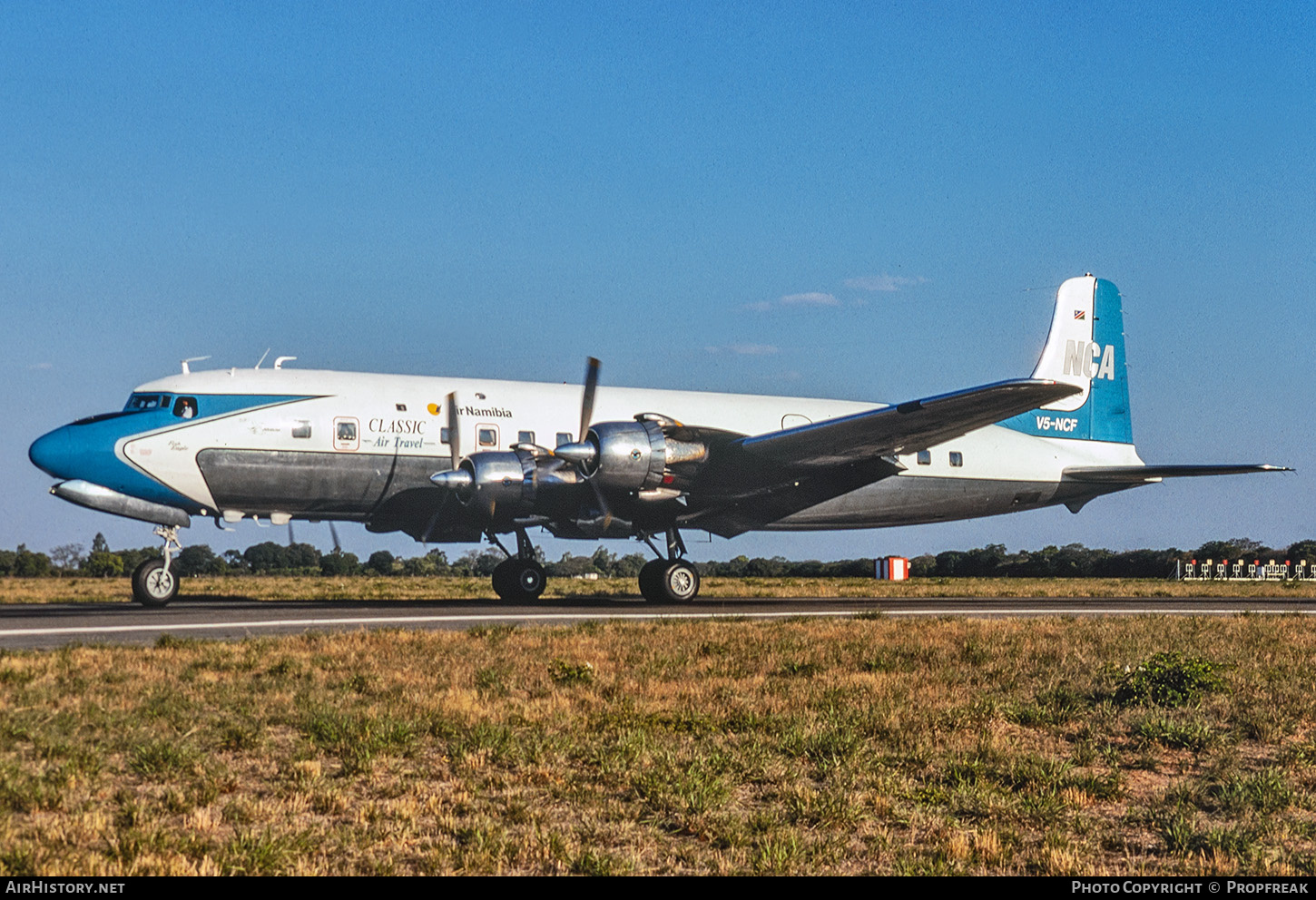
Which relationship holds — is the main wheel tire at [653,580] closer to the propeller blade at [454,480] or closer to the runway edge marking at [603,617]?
the runway edge marking at [603,617]

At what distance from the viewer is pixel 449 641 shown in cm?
1459

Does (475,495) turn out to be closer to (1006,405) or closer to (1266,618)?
(1006,405)

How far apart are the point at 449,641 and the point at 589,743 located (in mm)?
6454

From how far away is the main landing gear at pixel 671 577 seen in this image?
2458 centimetres

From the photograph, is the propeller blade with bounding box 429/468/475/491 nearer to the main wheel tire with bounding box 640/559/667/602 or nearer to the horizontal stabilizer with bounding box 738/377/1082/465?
the main wheel tire with bounding box 640/559/667/602

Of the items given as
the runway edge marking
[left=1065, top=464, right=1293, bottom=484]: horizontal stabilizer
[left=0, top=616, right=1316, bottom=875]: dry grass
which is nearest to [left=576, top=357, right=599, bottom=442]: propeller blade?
the runway edge marking

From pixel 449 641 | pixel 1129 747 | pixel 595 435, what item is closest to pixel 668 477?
pixel 595 435

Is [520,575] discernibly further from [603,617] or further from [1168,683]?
[1168,683]

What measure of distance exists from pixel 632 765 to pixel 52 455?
58.0 feet

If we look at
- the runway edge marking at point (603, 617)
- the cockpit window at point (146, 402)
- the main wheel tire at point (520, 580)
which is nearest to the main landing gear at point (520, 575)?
the main wheel tire at point (520, 580)

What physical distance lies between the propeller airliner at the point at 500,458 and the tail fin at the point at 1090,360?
4589 mm

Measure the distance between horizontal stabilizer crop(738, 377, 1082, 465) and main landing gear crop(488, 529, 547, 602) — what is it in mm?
6148

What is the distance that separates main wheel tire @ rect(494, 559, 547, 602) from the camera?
25969 mm

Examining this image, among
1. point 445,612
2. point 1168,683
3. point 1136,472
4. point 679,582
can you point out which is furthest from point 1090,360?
point 1168,683
